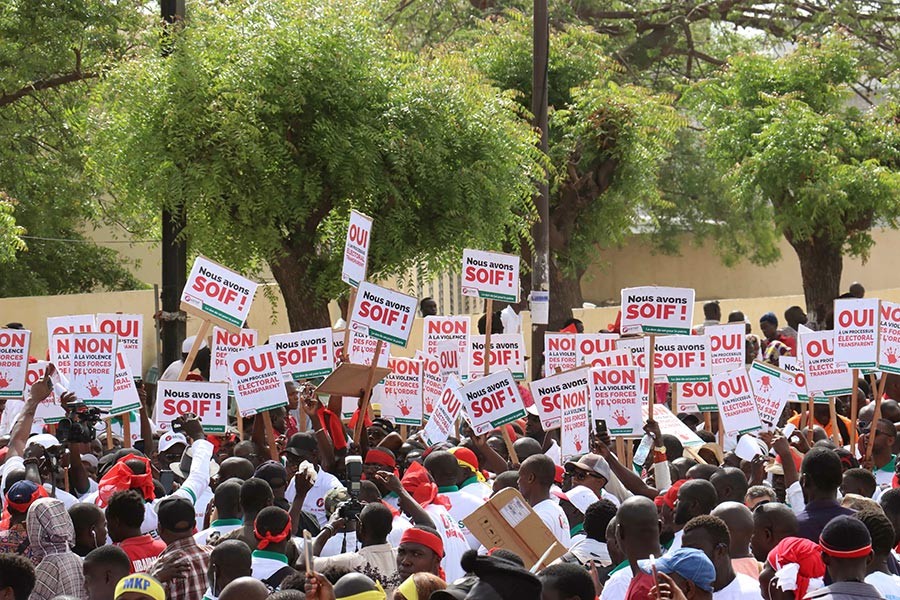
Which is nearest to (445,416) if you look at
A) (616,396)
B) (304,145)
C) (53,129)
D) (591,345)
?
(616,396)

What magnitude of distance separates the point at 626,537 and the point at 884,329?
621 centimetres

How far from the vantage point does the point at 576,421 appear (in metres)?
9.77

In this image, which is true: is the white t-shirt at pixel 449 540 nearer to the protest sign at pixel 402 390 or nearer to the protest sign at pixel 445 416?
the protest sign at pixel 445 416

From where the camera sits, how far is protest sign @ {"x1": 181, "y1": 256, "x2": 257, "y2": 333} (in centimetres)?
1087

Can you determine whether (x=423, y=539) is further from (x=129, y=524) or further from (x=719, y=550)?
(x=129, y=524)

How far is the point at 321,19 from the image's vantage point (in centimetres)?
1336

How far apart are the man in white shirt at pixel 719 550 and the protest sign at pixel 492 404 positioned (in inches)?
150

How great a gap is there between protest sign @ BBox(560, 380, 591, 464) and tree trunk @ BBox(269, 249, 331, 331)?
4.62m

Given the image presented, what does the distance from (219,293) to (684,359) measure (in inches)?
152

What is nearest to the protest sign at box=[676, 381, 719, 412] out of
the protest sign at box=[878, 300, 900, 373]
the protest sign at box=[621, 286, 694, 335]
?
the protest sign at box=[621, 286, 694, 335]

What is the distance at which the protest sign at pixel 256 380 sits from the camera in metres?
9.89

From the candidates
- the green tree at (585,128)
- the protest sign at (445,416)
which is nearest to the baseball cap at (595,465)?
the protest sign at (445,416)

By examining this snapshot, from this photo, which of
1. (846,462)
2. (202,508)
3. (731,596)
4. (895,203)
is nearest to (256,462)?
(202,508)

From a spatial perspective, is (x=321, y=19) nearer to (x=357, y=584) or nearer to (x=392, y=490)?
(x=392, y=490)
